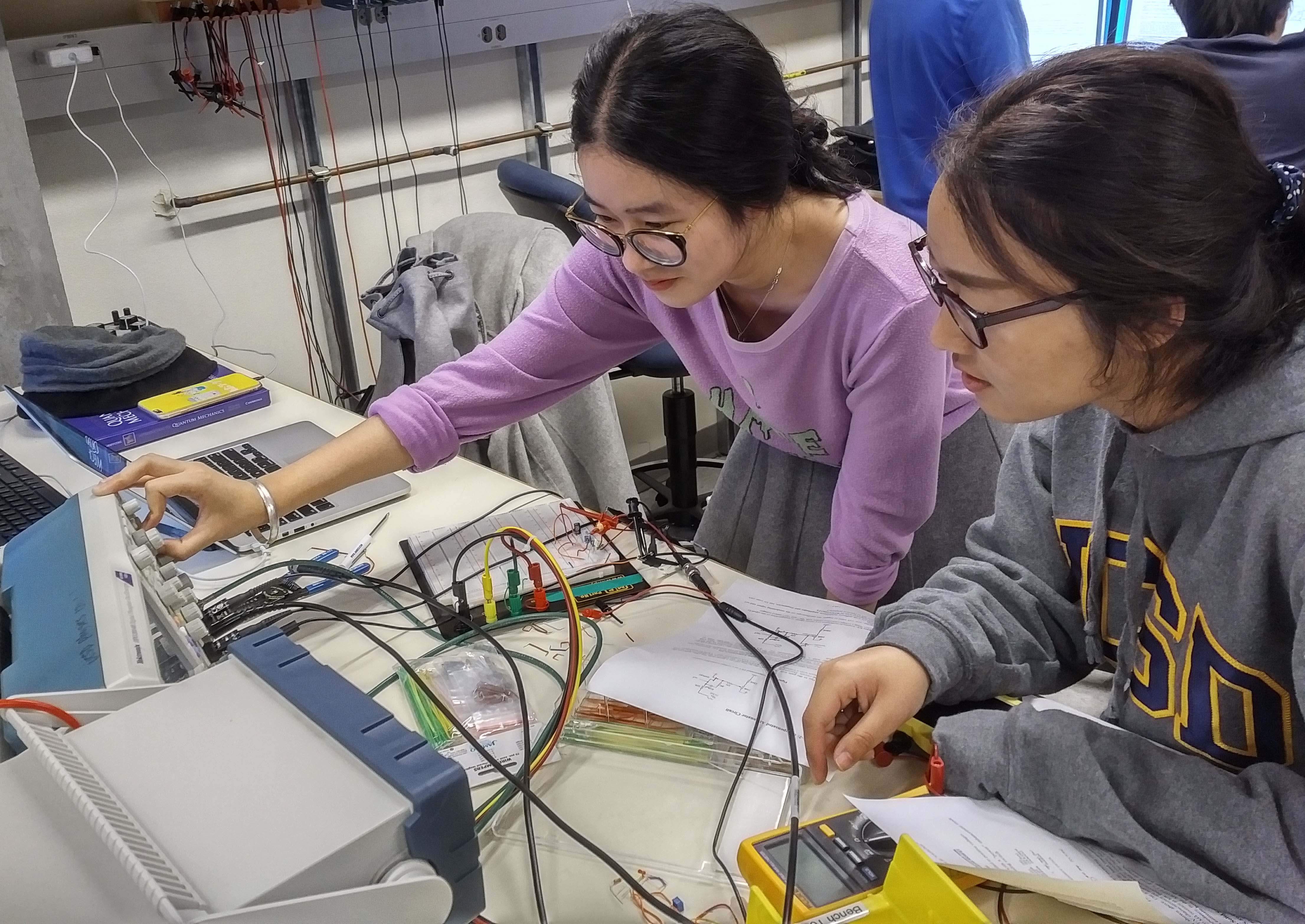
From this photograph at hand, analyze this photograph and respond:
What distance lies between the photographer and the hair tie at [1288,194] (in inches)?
28.1

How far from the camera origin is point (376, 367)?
275cm

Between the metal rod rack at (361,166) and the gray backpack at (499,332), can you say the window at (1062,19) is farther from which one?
the gray backpack at (499,332)

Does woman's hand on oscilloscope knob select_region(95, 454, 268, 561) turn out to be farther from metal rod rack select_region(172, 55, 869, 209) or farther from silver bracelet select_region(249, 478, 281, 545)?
metal rod rack select_region(172, 55, 869, 209)

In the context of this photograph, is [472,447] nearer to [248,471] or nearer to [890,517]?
[248,471]

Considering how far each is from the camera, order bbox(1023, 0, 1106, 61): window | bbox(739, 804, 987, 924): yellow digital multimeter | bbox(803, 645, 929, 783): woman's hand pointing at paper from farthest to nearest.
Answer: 1. bbox(1023, 0, 1106, 61): window
2. bbox(803, 645, 929, 783): woman's hand pointing at paper
3. bbox(739, 804, 987, 924): yellow digital multimeter

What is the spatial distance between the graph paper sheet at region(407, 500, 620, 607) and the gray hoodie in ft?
1.27

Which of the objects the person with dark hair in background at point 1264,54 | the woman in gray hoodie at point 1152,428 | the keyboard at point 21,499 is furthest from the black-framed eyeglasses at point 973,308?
the person with dark hair in background at point 1264,54

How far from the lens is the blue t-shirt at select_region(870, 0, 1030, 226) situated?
1884mm

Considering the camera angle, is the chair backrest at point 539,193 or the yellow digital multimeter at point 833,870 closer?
the yellow digital multimeter at point 833,870

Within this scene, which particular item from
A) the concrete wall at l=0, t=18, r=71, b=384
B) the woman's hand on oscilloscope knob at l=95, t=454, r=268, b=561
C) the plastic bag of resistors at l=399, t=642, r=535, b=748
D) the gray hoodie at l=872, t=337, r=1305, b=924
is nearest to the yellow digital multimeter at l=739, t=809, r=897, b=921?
the gray hoodie at l=872, t=337, r=1305, b=924

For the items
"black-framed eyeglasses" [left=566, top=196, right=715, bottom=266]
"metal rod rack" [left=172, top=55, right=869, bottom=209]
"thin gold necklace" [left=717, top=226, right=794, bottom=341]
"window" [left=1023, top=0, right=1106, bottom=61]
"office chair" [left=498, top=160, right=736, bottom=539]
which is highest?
"window" [left=1023, top=0, right=1106, bottom=61]

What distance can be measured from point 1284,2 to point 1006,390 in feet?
4.98

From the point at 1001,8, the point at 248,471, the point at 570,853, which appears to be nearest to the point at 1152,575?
the point at 570,853

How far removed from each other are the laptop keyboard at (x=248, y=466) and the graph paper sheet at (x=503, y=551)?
17cm
